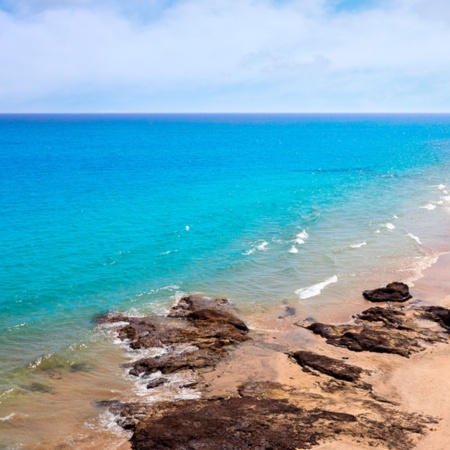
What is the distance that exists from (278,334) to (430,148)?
137m

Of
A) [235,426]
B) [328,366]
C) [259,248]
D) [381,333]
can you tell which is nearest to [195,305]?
[328,366]

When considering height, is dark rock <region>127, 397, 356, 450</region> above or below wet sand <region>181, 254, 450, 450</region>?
above

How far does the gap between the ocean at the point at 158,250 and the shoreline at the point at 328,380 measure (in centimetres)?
488

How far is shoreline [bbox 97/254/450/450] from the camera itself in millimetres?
→ 24620

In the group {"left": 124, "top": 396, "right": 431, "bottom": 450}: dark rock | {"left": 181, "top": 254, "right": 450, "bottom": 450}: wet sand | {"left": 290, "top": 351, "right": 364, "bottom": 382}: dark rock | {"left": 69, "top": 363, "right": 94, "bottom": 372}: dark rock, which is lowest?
{"left": 69, "top": 363, "right": 94, "bottom": 372}: dark rock

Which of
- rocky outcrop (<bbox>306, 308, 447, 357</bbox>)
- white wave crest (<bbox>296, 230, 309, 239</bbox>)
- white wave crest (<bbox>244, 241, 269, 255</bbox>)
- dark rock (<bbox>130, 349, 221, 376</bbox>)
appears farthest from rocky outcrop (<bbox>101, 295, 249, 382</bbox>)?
white wave crest (<bbox>296, 230, 309, 239</bbox>)

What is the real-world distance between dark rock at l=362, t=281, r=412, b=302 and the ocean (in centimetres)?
132

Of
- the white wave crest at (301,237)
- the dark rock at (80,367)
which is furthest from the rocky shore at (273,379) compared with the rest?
the white wave crest at (301,237)

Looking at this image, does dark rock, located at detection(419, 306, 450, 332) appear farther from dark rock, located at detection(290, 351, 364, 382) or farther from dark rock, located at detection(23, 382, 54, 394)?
dark rock, located at detection(23, 382, 54, 394)

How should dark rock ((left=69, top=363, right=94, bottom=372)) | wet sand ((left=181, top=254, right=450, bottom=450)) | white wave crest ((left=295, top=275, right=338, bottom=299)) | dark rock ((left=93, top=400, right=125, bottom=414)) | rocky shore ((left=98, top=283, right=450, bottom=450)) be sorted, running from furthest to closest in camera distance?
1. white wave crest ((left=295, top=275, right=338, bottom=299))
2. dark rock ((left=69, top=363, right=94, bottom=372))
3. dark rock ((left=93, top=400, right=125, bottom=414))
4. wet sand ((left=181, top=254, right=450, bottom=450))
5. rocky shore ((left=98, top=283, right=450, bottom=450))

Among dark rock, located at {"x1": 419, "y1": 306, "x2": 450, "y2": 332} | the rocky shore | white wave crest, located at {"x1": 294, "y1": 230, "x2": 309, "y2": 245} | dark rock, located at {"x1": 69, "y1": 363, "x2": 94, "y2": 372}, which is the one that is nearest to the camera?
the rocky shore

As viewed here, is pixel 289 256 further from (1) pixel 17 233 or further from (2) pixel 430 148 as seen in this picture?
(2) pixel 430 148

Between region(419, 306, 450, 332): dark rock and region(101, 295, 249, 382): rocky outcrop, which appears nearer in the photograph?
region(101, 295, 249, 382): rocky outcrop

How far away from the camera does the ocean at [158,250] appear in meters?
30.1
